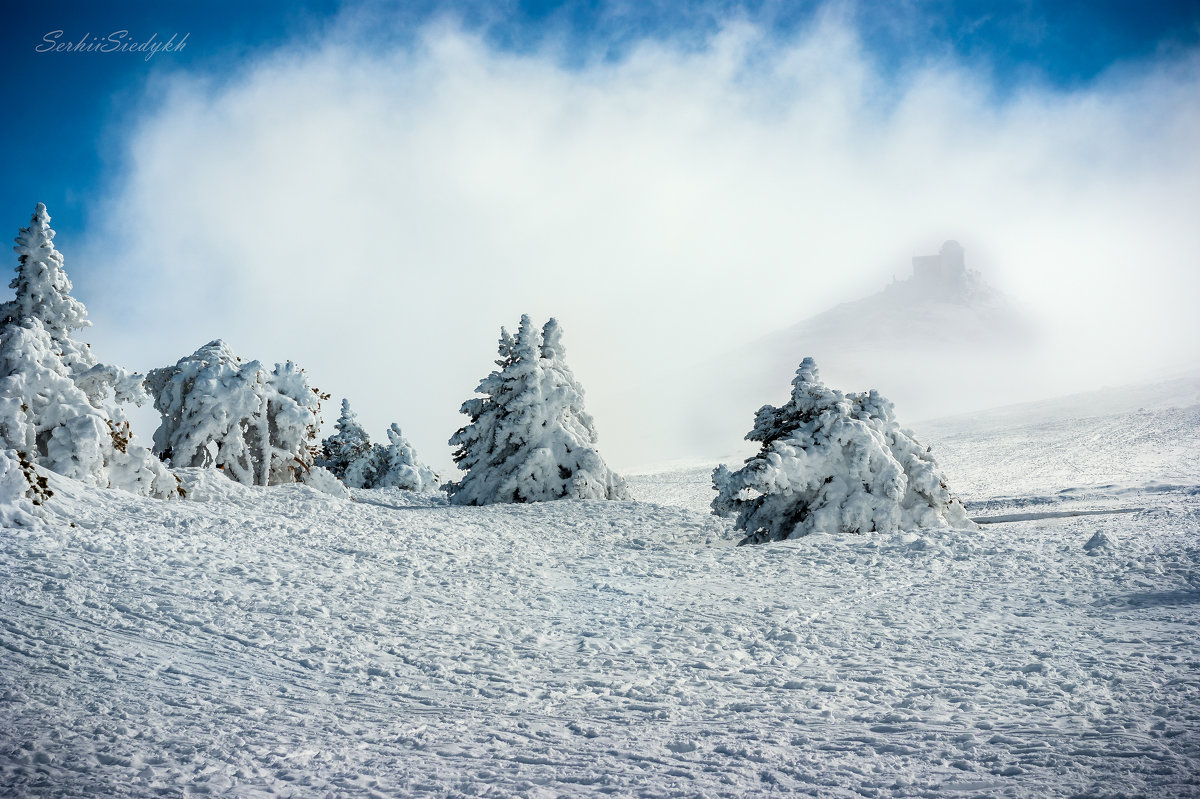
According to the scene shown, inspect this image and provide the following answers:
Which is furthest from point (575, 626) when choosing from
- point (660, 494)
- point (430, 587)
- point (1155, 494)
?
point (660, 494)

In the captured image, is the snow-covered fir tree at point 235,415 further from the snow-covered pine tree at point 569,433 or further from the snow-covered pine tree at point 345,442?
the snow-covered pine tree at point 345,442

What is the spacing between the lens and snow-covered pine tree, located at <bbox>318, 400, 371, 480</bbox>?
33.1 metres

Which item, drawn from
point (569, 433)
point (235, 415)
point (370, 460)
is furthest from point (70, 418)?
point (370, 460)

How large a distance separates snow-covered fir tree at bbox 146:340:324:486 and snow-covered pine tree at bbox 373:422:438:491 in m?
10.4

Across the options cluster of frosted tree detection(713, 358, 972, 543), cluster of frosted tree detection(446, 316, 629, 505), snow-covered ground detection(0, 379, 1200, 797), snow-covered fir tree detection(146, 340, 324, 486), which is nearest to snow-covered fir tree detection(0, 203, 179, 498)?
snow-covered ground detection(0, 379, 1200, 797)

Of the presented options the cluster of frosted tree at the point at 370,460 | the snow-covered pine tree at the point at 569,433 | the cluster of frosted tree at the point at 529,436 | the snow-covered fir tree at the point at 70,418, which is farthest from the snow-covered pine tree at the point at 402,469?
the snow-covered fir tree at the point at 70,418

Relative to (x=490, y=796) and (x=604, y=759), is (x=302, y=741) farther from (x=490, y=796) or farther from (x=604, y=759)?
(x=604, y=759)

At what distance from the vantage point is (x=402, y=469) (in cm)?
3155

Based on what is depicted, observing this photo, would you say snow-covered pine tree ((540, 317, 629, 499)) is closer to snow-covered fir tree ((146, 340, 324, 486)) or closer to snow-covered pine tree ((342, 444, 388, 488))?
snow-covered fir tree ((146, 340, 324, 486))

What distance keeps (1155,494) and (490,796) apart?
96.7 feet

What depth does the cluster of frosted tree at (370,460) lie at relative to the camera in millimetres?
31641

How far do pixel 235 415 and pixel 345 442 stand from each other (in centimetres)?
1336

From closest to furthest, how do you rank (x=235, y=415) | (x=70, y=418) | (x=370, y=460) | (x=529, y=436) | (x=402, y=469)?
(x=70, y=418)
(x=235, y=415)
(x=529, y=436)
(x=402, y=469)
(x=370, y=460)

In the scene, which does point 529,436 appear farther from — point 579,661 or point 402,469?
point 579,661
